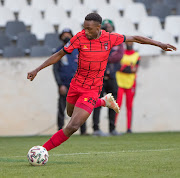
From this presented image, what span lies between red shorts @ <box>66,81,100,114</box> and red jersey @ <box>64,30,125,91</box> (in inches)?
2.1

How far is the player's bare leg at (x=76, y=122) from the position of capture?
5.71 metres

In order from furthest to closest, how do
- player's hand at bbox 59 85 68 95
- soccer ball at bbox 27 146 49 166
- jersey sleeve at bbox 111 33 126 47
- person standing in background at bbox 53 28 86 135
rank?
player's hand at bbox 59 85 68 95
person standing in background at bbox 53 28 86 135
jersey sleeve at bbox 111 33 126 47
soccer ball at bbox 27 146 49 166

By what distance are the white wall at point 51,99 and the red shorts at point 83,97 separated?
207 inches

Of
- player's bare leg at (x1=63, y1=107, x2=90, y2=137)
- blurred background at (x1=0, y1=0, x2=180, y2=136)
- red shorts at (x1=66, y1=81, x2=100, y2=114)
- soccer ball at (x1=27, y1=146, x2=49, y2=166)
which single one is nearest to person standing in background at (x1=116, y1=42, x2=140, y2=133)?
blurred background at (x1=0, y1=0, x2=180, y2=136)

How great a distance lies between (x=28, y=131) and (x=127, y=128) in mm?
2265

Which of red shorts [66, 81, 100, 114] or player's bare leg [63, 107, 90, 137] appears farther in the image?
red shorts [66, 81, 100, 114]

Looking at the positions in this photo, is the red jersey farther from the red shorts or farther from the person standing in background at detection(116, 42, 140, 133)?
the person standing in background at detection(116, 42, 140, 133)

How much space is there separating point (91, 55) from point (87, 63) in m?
0.11

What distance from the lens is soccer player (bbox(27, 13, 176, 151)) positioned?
5746 millimetres

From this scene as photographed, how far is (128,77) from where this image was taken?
11.1 m

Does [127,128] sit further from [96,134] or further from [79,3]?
[79,3]

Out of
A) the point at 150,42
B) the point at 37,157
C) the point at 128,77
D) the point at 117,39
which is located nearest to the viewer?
the point at 37,157

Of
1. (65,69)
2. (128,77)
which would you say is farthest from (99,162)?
(128,77)

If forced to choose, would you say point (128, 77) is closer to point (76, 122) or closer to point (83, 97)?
point (83, 97)
